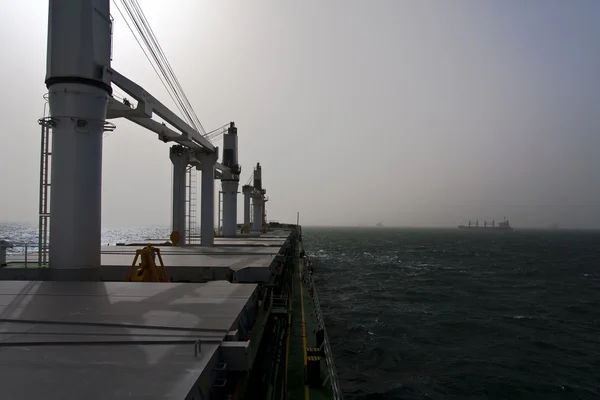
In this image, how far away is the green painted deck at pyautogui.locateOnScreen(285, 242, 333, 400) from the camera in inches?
382

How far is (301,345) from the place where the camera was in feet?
43.3

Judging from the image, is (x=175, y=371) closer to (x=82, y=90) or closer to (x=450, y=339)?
(x=82, y=90)

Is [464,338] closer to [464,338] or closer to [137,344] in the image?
[464,338]

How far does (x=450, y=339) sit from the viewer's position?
20953 millimetres

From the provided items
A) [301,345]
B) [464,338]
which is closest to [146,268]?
[301,345]

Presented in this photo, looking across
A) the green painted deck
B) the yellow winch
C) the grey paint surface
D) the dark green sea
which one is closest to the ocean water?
the dark green sea

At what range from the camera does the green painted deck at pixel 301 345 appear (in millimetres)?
9694

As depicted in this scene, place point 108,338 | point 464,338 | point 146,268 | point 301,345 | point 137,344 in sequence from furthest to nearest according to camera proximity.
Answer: point 464,338 → point 301,345 → point 146,268 → point 108,338 → point 137,344

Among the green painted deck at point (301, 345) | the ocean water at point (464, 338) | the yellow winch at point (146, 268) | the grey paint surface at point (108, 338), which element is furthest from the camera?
the ocean water at point (464, 338)

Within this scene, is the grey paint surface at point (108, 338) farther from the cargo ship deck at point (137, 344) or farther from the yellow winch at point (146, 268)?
the yellow winch at point (146, 268)

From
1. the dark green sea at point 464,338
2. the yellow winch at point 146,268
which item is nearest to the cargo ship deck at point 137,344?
the yellow winch at point 146,268

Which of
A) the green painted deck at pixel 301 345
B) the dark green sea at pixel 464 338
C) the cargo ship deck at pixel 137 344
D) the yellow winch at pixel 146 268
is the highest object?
the yellow winch at pixel 146 268

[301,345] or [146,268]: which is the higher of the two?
[146,268]

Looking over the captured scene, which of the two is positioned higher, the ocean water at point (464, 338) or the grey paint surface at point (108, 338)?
the grey paint surface at point (108, 338)
